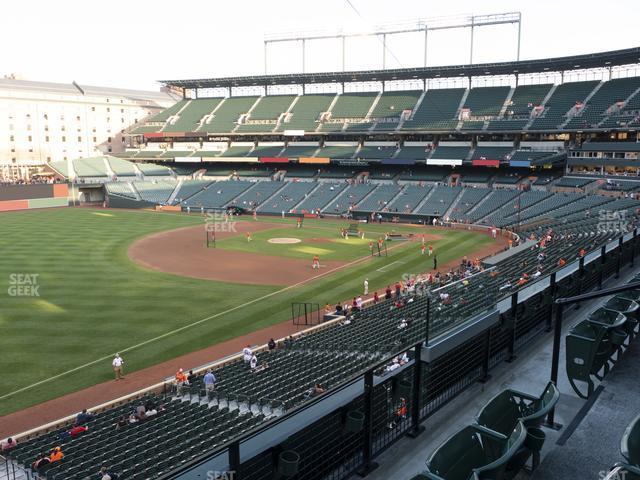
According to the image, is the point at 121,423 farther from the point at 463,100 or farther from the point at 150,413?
the point at 463,100

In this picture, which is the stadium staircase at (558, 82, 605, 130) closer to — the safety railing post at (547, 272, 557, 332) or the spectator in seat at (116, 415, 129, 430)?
the safety railing post at (547, 272, 557, 332)

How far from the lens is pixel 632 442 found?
5.79m

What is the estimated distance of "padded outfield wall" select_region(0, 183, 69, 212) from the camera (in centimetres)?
7356

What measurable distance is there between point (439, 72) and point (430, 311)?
72.8 m

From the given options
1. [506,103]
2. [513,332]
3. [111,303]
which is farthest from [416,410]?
[506,103]

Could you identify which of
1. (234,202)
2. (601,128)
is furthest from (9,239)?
(601,128)

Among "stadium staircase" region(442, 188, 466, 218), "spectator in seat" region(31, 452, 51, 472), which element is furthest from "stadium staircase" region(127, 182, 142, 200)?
"spectator in seat" region(31, 452, 51, 472)

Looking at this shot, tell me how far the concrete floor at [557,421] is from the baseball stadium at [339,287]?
0.15 feet

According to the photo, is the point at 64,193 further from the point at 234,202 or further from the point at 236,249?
the point at 236,249

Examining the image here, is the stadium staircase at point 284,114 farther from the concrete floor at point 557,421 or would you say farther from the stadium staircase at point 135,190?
the concrete floor at point 557,421

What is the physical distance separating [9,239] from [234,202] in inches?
1315

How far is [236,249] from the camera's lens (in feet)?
149

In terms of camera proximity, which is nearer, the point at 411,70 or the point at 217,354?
the point at 217,354

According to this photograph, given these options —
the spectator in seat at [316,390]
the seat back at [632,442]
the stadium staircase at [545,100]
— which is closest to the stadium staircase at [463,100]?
the stadium staircase at [545,100]
